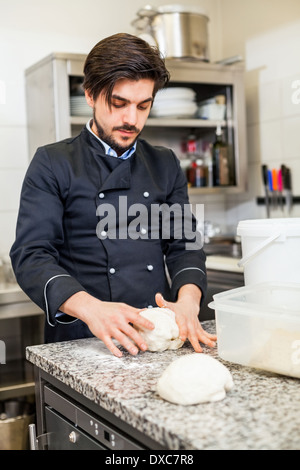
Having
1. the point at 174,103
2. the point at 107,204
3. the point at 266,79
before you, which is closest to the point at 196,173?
the point at 174,103

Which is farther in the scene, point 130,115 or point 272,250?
point 130,115

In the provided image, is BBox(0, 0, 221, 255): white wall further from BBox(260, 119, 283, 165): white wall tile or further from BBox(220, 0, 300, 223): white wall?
BBox(260, 119, 283, 165): white wall tile

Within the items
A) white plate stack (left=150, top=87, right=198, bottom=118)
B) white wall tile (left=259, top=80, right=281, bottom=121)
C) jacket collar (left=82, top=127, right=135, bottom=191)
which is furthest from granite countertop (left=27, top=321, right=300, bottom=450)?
white wall tile (left=259, top=80, right=281, bottom=121)

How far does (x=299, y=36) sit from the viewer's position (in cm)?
290

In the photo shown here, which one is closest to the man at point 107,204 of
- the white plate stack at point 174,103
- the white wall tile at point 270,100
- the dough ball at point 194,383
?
the dough ball at point 194,383

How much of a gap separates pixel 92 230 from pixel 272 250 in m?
0.52

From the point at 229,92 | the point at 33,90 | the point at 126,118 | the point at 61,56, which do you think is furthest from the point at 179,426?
the point at 229,92

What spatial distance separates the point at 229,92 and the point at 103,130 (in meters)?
1.78

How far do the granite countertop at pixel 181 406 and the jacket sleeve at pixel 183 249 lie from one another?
0.28 metres

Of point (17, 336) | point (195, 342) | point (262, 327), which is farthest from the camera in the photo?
point (17, 336)

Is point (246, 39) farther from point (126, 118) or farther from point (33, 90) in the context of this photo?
point (126, 118)

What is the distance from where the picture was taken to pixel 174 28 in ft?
9.27

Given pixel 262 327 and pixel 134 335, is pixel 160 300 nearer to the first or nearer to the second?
pixel 134 335

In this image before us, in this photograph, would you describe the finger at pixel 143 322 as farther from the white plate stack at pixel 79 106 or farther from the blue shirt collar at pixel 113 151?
the white plate stack at pixel 79 106
